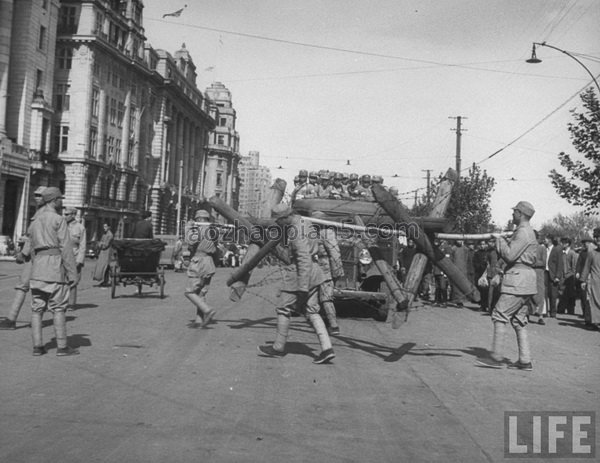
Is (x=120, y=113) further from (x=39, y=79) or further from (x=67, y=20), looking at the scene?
(x=39, y=79)

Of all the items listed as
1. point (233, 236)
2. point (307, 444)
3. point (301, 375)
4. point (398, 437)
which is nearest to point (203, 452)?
point (307, 444)

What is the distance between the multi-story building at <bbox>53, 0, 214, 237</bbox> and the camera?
2231 inches

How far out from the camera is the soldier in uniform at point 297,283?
8141 mm

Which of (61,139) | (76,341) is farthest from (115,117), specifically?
(76,341)

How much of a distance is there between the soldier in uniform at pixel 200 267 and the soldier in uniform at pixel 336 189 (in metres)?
4.54

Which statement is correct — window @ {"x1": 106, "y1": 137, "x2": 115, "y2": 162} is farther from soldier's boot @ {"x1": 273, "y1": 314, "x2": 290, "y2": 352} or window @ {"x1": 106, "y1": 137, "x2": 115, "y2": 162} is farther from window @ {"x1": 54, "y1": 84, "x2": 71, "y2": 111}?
soldier's boot @ {"x1": 273, "y1": 314, "x2": 290, "y2": 352}

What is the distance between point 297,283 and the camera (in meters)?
8.14

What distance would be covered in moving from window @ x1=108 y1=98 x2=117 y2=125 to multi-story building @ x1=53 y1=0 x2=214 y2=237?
10 centimetres

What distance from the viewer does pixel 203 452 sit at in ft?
14.4

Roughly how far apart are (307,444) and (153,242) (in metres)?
11.5


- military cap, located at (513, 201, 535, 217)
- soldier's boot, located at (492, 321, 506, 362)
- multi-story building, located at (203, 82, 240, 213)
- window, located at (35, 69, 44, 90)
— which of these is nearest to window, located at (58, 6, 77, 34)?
window, located at (35, 69, 44, 90)

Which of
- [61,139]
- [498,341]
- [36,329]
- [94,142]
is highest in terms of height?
[94,142]

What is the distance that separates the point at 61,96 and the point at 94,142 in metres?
4.82

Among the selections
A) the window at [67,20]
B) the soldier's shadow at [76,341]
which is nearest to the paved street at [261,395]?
the soldier's shadow at [76,341]
